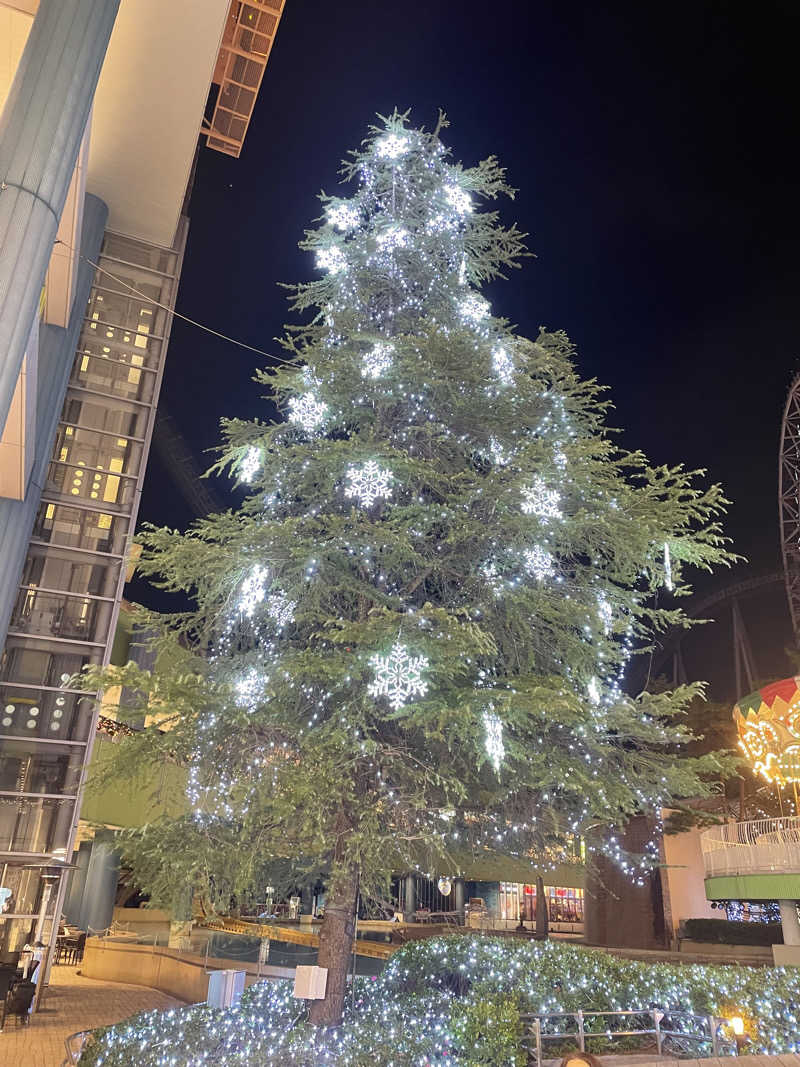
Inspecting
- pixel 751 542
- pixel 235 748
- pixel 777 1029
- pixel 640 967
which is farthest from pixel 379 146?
pixel 751 542

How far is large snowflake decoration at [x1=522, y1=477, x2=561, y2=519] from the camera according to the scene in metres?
7.73

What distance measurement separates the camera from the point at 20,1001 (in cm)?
1206

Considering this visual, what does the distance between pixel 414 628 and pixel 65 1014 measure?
37.7 ft

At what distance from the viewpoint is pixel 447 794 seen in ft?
25.4

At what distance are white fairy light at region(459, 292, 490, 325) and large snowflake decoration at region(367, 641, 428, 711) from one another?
522 centimetres

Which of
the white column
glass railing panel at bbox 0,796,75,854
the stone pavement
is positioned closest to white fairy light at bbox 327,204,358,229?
the stone pavement

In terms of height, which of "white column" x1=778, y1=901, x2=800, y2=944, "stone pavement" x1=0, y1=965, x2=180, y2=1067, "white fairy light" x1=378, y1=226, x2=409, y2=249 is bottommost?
"stone pavement" x1=0, y1=965, x2=180, y2=1067

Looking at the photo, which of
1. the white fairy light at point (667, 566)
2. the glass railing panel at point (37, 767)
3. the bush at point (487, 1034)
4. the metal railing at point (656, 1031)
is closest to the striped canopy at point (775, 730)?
the metal railing at point (656, 1031)

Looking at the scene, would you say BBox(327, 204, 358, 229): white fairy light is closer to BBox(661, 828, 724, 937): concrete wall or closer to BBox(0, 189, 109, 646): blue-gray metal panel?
BBox(0, 189, 109, 646): blue-gray metal panel

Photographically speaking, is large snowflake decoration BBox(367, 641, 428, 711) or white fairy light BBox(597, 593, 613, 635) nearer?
large snowflake decoration BBox(367, 641, 428, 711)

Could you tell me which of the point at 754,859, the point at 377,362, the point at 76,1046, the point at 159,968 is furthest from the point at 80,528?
the point at 754,859

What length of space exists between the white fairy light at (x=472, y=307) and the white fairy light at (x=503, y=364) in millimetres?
928

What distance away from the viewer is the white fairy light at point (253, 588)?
8008 millimetres

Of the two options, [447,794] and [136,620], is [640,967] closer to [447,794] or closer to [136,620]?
[447,794]
